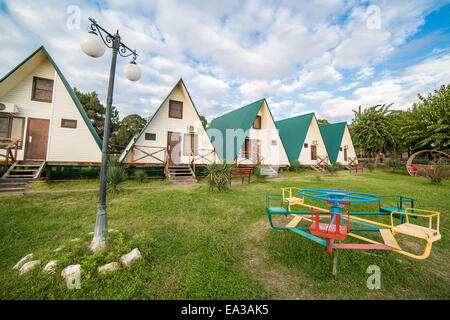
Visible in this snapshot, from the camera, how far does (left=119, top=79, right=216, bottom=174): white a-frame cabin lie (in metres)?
12.8

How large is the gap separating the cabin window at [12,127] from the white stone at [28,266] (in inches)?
→ 443

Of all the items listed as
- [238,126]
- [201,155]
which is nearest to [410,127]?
[238,126]

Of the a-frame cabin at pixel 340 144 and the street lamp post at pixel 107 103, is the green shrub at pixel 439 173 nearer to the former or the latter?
the a-frame cabin at pixel 340 144

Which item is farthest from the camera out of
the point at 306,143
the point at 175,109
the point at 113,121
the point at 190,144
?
the point at 113,121

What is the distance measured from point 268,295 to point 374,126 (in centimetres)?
2779

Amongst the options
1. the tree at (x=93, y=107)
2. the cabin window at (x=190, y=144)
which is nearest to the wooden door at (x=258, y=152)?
the cabin window at (x=190, y=144)

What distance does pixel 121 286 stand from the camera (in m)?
2.49

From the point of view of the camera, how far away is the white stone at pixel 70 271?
262 cm

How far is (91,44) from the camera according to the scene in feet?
10.7

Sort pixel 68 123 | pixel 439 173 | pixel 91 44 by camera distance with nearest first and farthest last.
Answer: pixel 91 44 < pixel 68 123 < pixel 439 173

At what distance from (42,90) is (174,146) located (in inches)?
334


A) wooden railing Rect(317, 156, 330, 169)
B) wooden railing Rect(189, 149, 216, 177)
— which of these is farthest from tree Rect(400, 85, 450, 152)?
wooden railing Rect(189, 149, 216, 177)

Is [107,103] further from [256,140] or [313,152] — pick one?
[313,152]
